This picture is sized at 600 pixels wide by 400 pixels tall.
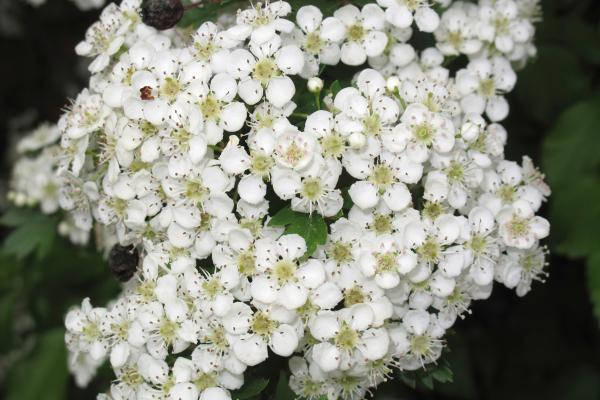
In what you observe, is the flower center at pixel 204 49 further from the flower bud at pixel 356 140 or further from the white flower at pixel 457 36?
the white flower at pixel 457 36

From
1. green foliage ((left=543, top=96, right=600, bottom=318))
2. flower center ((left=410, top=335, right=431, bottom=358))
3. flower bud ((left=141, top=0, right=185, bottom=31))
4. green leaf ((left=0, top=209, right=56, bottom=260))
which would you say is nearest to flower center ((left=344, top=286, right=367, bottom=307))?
flower center ((left=410, top=335, right=431, bottom=358))

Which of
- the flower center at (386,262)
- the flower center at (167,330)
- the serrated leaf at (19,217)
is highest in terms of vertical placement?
the flower center at (386,262)

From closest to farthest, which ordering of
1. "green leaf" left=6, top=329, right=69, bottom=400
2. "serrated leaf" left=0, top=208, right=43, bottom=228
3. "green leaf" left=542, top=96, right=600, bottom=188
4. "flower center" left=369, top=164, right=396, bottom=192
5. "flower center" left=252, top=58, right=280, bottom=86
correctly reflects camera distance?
"flower center" left=369, top=164, right=396, bottom=192
"flower center" left=252, top=58, right=280, bottom=86
"green leaf" left=542, top=96, right=600, bottom=188
"serrated leaf" left=0, top=208, right=43, bottom=228
"green leaf" left=6, top=329, right=69, bottom=400

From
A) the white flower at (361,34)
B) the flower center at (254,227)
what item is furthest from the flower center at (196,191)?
the white flower at (361,34)

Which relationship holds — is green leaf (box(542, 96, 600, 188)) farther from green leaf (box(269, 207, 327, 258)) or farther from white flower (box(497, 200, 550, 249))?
green leaf (box(269, 207, 327, 258))

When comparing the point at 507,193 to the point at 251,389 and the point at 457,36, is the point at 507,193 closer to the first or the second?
the point at 457,36

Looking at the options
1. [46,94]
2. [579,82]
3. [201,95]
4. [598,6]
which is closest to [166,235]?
[201,95]
